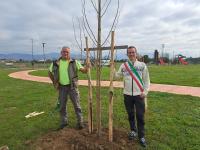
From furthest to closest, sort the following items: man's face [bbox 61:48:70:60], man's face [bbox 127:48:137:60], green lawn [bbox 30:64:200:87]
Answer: green lawn [bbox 30:64:200:87]
man's face [bbox 61:48:70:60]
man's face [bbox 127:48:137:60]

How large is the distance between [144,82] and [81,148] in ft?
5.14

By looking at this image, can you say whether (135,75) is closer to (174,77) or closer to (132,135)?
(132,135)

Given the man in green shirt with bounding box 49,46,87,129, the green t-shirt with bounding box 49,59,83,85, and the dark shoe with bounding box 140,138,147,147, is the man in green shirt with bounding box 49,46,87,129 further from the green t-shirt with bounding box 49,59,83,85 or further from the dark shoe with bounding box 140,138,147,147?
the dark shoe with bounding box 140,138,147,147

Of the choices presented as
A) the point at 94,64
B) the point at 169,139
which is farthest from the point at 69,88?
the point at 169,139

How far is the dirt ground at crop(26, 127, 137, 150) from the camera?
456 centimetres

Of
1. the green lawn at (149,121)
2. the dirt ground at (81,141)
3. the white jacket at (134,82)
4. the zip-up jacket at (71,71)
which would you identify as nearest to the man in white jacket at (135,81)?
the white jacket at (134,82)

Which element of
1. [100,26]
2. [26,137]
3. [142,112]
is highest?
[100,26]

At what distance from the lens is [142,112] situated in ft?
15.3

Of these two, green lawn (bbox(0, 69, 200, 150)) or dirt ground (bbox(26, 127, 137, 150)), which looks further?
green lawn (bbox(0, 69, 200, 150))

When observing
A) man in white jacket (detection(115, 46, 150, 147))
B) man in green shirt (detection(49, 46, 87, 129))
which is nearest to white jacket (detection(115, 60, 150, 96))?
man in white jacket (detection(115, 46, 150, 147))

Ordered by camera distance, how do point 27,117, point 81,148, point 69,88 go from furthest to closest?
Answer: point 27,117 < point 69,88 < point 81,148

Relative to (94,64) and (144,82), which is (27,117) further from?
(144,82)

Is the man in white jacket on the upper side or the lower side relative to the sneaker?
upper

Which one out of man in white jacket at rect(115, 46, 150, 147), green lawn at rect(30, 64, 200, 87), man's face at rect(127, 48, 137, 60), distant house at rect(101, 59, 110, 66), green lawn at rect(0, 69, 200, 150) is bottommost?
green lawn at rect(0, 69, 200, 150)
